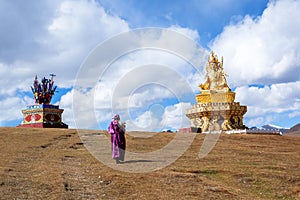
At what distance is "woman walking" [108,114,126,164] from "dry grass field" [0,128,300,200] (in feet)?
2.97

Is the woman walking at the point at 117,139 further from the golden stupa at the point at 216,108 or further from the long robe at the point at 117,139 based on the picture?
the golden stupa at the point at 216,108

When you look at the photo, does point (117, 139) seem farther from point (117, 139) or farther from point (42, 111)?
point (42, 111)

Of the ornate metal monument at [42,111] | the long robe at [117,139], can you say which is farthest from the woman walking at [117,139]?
the ornate metal monument at [42,111]

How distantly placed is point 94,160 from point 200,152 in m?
8.00

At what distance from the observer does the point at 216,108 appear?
48906mm

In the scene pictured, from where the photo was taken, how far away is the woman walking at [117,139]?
17.5 meters

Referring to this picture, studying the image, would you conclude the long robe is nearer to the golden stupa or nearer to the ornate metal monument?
the golden stupa

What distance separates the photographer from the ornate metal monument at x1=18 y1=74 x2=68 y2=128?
52184mm

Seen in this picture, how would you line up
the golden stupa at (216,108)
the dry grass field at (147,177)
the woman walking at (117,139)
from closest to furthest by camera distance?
1. the dry grass field at (147,177)
2. the woman walking at (117,139)
3. the golden stupa at (216,108)

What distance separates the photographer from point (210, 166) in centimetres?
1775

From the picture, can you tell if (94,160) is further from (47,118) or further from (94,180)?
(47,118)

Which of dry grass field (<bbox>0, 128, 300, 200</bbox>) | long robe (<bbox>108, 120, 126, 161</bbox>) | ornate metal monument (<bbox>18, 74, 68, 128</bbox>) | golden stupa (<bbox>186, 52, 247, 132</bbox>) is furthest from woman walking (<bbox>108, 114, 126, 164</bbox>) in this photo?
ornate metal monument (<bbox>18, 74, 68, 128</bbox>)

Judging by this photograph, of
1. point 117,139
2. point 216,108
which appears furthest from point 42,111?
point 117,139

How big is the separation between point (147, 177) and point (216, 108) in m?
35.7
